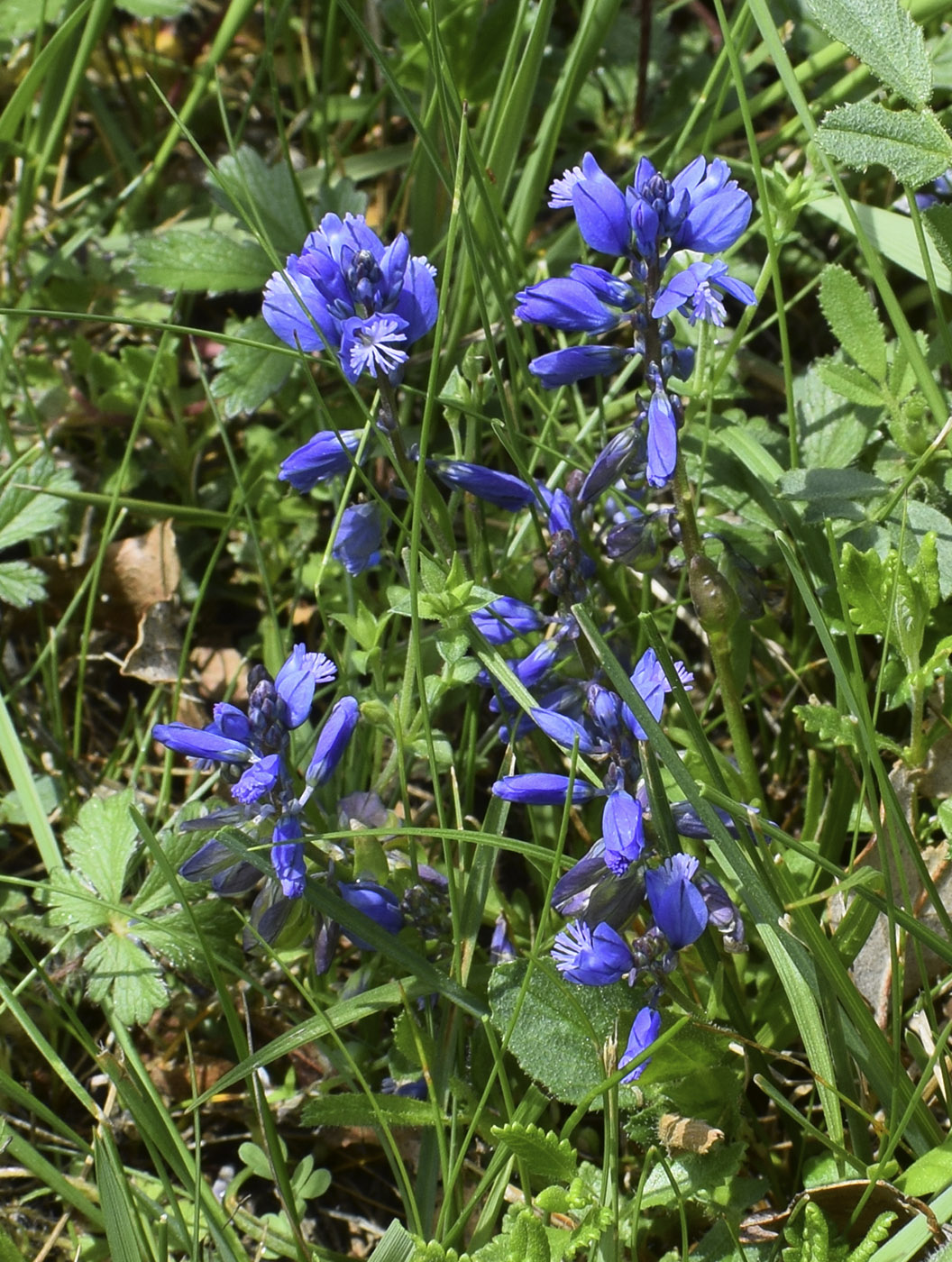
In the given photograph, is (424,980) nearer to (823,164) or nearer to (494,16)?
(823,164)

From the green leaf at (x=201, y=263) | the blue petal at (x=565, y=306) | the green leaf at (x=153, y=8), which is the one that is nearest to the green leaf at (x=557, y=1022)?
the blue petal at (x=565, y=306)

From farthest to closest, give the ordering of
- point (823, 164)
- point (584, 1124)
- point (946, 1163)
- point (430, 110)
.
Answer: point (430, 110) → point (823, 164) → point (584, 1124) → point (946, 1163)

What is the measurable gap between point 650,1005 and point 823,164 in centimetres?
162

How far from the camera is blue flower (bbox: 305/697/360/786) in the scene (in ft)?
6.63

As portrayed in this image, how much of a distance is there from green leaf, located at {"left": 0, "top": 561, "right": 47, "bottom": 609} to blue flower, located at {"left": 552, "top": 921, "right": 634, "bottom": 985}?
156 cm

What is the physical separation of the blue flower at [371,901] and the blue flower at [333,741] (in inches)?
7.2

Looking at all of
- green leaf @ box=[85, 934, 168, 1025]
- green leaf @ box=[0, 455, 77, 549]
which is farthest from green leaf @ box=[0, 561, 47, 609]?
green leaf @ box=[85, 934, 168, 1025]

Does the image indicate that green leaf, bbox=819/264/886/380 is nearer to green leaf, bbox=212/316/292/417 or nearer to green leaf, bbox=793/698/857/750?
green leaf, bbox=793/698/857/750

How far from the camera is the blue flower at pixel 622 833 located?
5.67 ft

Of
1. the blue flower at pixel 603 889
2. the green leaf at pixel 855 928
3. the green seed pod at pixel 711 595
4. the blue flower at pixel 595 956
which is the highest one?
the green seed pod at pixel 711 595

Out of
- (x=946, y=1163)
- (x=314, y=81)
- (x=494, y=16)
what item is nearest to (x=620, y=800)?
(x=946, y=1163)

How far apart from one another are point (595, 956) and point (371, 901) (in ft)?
1.40

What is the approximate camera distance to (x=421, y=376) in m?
3.18

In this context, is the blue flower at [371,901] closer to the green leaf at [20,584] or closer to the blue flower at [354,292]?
the blue flower at [354,292]
